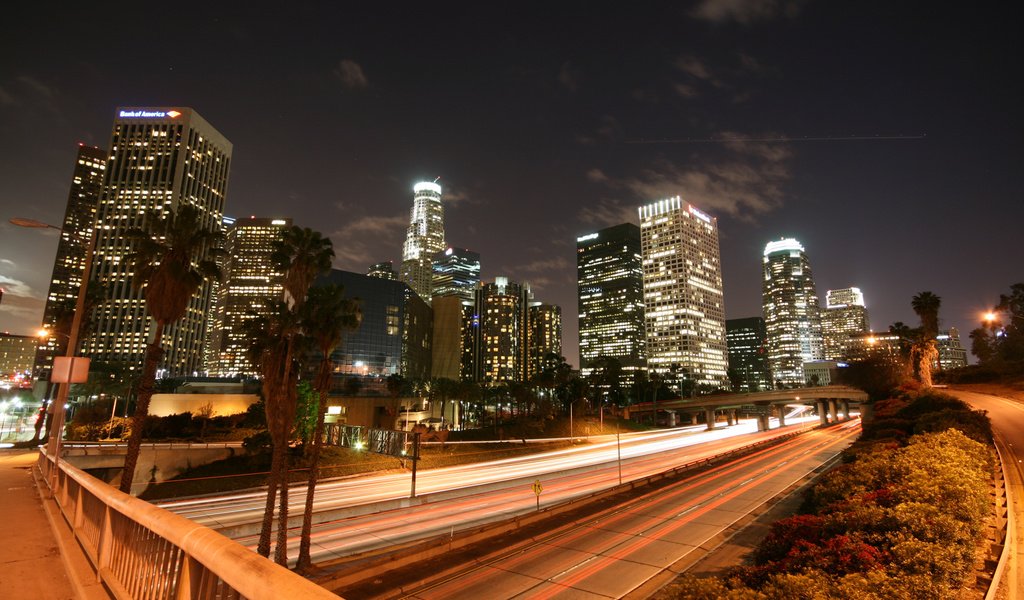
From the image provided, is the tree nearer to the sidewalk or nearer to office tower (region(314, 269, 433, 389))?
the sidewalk

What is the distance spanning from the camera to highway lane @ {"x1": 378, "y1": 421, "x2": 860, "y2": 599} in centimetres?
2059

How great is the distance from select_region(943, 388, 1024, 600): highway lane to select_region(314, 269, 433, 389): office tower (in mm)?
116679

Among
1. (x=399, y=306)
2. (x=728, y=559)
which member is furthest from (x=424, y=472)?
(x=399, y=306)

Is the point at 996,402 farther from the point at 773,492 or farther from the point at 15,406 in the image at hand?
the point at 15,406

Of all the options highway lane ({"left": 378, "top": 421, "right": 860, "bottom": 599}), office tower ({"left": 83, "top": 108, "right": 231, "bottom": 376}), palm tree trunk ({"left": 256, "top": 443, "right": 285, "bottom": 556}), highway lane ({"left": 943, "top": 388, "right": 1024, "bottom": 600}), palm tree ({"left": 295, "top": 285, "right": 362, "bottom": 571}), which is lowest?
highway lane ({"left": 378, "top": 421, "right": 860, "bottom": 599})

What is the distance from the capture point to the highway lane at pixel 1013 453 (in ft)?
40.2

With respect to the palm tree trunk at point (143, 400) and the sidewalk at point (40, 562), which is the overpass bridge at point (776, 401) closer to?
the palm tree trunk at point (143, 400)

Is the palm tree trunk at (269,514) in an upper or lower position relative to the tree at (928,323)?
lower

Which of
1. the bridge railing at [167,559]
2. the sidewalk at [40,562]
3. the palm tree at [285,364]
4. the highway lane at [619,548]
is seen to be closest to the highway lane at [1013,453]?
the highway lane at [619,548]

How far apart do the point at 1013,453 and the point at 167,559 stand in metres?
37.2

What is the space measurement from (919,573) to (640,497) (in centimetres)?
2920

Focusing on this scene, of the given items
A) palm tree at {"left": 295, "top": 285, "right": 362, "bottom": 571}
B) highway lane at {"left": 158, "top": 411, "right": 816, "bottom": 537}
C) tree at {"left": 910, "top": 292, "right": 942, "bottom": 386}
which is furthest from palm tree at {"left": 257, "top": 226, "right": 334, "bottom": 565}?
tree at {"left": 910, "top": 292, "right": 942, "bottom": 386}

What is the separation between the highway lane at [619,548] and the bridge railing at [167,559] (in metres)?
16.8

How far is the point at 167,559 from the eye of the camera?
14.8ft
